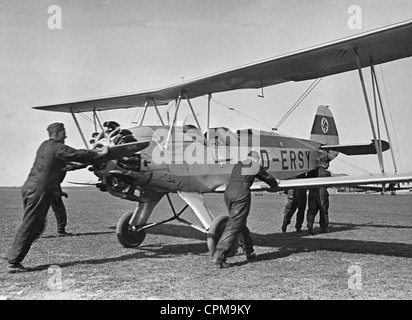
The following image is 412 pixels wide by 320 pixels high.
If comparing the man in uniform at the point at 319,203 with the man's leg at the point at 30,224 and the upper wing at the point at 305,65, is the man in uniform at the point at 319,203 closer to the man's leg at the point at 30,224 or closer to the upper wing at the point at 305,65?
the upper wing at the point at 305,65

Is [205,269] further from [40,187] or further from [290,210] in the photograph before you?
[290,210]

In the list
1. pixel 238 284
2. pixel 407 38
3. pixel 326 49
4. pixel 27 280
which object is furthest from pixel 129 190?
pixel 407 38

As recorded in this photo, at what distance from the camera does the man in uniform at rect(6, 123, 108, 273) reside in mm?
5660

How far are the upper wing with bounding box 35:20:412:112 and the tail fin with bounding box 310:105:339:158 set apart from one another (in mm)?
5616

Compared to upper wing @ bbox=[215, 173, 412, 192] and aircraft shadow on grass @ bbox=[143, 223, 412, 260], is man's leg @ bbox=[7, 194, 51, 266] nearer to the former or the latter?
aircraft shadow on grass @ bbox=[143, 223, 412, 260]

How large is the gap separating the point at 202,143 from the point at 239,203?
1.91 m

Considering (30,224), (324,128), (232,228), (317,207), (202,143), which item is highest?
(324,128)

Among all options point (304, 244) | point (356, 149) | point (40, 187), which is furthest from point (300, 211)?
point (40, 187)

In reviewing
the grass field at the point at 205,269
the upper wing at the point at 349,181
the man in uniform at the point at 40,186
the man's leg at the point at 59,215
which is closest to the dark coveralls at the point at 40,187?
the man in uniform at the point at 40,186

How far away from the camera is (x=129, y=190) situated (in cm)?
699

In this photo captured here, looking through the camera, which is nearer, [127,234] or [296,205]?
[127,234]

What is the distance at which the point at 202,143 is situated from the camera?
7.92m
